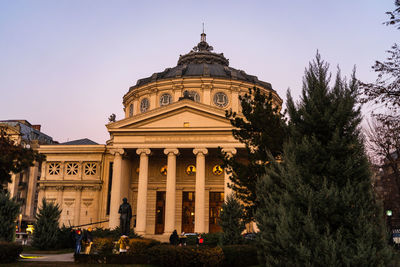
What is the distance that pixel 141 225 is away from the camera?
3828 cm

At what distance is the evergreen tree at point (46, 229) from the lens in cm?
2845

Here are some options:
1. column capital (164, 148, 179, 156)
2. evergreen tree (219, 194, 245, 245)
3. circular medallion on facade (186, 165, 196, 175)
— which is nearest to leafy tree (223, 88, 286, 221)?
evergreen tree (219, 194, 245, 245)

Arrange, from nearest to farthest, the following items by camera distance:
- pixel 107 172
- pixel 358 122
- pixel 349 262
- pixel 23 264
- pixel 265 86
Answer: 1. pixel 349 262
2. pixel 358 122
3. pixel 23 264
4. pixel 107 172
5. pixel 265 86

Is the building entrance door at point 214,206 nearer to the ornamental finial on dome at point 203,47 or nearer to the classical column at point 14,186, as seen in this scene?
the ornamental finial on dome at point 203,47

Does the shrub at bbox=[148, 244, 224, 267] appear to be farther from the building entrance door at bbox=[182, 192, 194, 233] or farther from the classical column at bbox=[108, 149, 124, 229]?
the building entrance door at bbox=[182, 192, 194, 233]

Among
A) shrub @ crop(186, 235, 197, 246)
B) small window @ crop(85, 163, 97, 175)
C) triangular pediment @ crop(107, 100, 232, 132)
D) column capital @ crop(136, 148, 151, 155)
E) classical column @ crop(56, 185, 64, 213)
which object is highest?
triangular pediment @ crop(107, 100, 232, 132)

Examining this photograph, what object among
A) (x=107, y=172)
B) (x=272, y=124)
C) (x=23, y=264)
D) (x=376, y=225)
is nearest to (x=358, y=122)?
(x=376, y=225)

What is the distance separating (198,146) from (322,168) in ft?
95.4

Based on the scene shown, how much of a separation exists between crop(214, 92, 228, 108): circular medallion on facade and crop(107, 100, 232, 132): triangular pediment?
964cm

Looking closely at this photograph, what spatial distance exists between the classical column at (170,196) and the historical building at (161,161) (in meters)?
0.09

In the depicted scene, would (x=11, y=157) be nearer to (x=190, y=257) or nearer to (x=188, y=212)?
(x=190, y=257)

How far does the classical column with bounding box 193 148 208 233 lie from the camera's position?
36.8 m

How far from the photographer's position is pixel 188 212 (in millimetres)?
43000

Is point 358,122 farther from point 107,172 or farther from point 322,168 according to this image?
point 107,172
